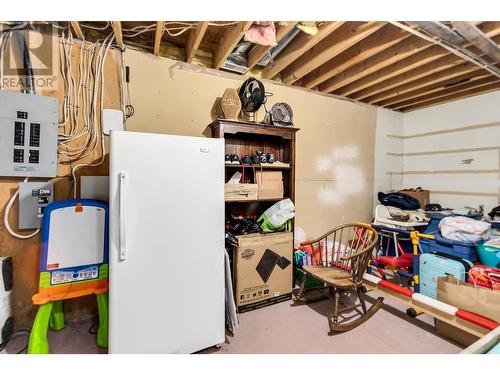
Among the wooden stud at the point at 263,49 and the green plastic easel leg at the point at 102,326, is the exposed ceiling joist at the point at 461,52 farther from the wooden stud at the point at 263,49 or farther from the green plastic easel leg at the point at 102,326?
the green plastic easel leg at the point at 102,326

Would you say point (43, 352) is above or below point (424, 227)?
below

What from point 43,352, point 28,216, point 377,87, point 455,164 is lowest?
point 43,352

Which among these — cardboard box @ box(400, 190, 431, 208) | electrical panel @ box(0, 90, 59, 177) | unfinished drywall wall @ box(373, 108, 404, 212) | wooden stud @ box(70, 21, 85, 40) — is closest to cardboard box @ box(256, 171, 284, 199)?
electrical panel @ box(0, 90, 59, 177)

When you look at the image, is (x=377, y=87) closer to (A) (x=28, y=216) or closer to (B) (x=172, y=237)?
(B) (x=172, y=237)

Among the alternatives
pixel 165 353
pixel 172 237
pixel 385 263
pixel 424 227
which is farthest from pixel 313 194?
pixel 165 353

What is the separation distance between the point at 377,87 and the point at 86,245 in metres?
4.11

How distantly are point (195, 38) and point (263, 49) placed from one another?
0.71m

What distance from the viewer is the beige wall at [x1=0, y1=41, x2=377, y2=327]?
2.07 m

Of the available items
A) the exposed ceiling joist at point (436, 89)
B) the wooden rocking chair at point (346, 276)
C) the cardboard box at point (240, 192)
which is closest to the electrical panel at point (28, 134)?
the cardboard box at point (240, 192)

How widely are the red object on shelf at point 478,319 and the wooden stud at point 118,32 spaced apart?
3.62 m

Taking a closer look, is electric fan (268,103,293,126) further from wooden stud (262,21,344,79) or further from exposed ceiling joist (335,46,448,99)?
exposed ceiling joist (335,46,448,99)
